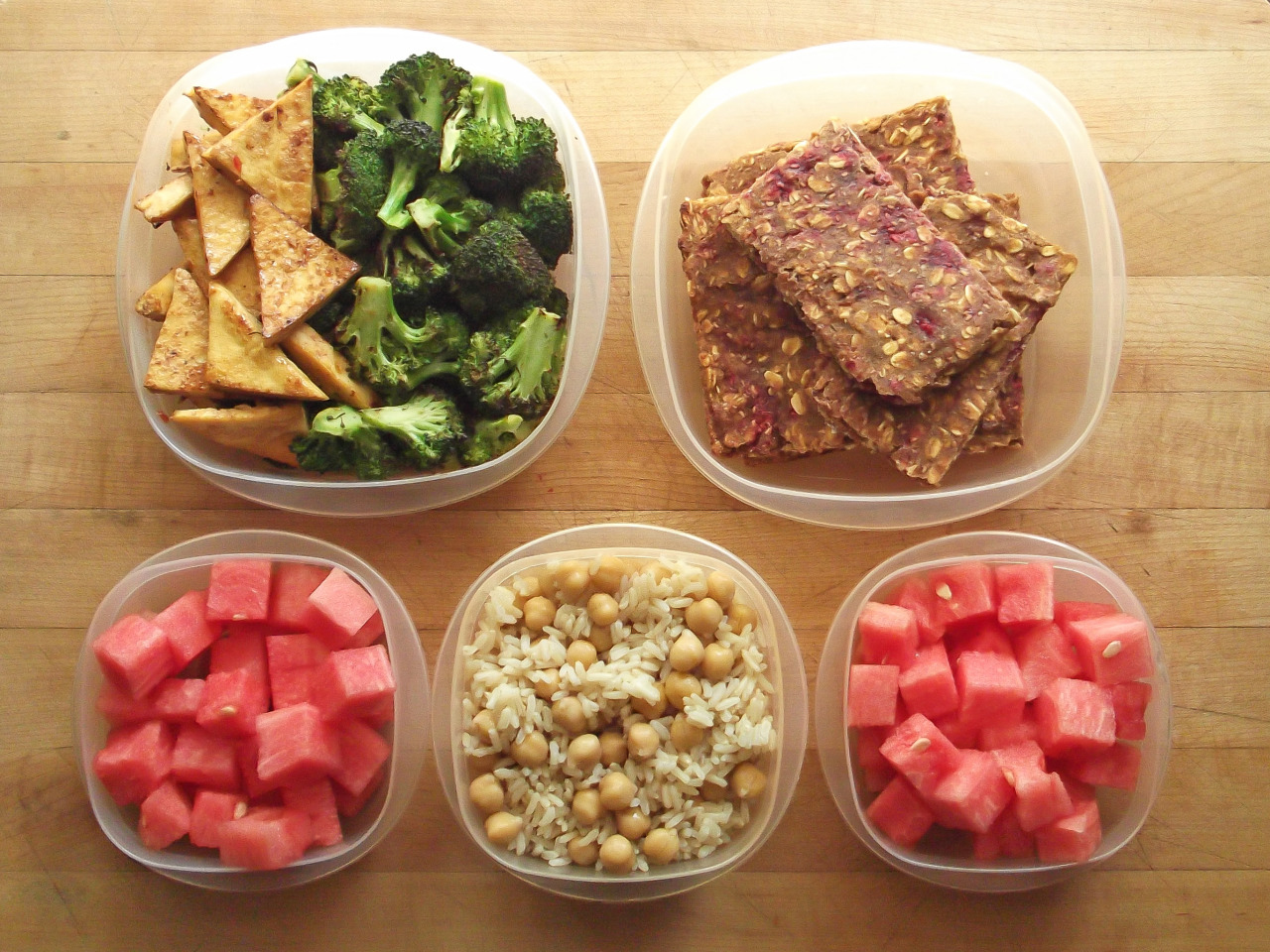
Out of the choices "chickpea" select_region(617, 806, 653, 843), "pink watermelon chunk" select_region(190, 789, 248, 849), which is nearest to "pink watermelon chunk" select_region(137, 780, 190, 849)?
"pink watermelon chunk" select_region(190, 789, 248, 849)

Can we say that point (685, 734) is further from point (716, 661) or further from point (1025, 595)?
point (1025, 595)

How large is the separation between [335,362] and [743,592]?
3.10 ft

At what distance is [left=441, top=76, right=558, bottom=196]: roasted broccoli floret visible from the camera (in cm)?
172

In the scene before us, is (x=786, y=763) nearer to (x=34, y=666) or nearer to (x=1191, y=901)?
(x=1191, y=901)

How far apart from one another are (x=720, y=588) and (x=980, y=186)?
3.58 feet

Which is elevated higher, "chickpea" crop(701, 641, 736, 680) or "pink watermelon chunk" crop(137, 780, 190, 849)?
"chickpea" crop(701, 641, 736, 680)

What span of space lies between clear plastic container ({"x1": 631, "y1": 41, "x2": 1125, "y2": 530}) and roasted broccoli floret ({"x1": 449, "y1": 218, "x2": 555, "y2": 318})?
9.6 inches

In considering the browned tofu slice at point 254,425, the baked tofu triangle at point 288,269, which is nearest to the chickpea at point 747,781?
the browned tofu slice at point 254,425

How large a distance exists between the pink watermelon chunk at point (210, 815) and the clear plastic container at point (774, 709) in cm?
40

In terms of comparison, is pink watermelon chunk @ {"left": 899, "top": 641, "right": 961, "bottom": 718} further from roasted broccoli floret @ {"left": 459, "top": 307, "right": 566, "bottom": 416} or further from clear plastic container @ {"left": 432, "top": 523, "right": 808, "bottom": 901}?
roasted broccoli floret @ {"left": 459, "top": 307, "right": 566, "bottom": 416}

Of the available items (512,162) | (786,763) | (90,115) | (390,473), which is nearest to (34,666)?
(390,473)

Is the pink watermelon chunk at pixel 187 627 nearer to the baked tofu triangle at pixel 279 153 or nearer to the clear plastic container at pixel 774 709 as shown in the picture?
the clear plastic container at pixel 774 709

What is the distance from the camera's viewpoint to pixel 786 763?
1758 mm

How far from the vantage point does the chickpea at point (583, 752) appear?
1.68 metres
